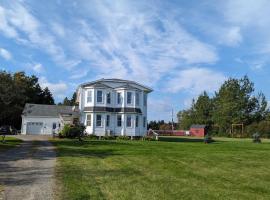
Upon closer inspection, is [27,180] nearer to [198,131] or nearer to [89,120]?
[89,120]

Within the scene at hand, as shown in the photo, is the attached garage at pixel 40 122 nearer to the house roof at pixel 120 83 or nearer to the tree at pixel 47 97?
the house roof at pixel 120 83

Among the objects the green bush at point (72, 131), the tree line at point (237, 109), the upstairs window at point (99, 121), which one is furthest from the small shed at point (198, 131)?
the green bush at point (72, 131)

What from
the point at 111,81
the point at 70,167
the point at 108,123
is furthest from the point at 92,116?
the point at 70,167

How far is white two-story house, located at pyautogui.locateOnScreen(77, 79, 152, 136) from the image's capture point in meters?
48.7

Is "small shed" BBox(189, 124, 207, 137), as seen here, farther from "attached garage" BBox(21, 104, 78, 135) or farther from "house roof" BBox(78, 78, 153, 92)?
"house roof" BBox(78, 78, 153, 92)

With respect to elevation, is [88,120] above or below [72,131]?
above

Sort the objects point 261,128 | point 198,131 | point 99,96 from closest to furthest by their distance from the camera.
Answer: point 99,96
point 261,128
point 198,131

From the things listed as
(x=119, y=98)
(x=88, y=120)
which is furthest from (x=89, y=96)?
(x=119, y=98)

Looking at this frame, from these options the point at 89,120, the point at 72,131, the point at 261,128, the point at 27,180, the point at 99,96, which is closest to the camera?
the point at 27,180

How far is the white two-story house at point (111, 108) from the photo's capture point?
48688 millimetres

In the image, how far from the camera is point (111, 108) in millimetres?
49594

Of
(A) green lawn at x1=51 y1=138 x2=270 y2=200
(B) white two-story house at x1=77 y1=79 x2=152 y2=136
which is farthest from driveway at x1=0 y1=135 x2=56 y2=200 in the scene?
(B) white two-story house at x1=77 y1=79 x2=152 y2=136

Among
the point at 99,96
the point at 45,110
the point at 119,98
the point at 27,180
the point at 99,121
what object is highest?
the point at 99,96

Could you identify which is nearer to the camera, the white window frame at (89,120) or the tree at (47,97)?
the white window frame at (89,120)
